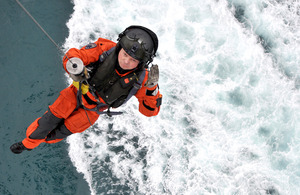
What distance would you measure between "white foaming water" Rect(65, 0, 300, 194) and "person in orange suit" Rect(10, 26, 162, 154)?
70.1 inches

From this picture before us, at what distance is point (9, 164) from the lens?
17.3 ft

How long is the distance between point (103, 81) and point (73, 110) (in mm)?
840

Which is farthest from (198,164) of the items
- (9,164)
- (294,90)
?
(9,164)

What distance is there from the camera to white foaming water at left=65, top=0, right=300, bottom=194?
599 centimetres

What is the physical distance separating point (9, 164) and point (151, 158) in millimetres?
3073

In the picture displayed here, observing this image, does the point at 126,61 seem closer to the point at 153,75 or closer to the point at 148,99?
the point at 153,75

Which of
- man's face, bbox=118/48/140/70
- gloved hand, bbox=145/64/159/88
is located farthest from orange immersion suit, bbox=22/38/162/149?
man's face, bbox=118/48/140/70

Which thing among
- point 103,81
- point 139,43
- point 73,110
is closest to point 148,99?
point 103,81

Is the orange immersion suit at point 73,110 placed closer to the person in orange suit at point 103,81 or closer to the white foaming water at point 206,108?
the person in orange suit at point 103,81

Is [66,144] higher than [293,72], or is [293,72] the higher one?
[293,72]

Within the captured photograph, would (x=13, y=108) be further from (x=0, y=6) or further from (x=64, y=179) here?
(x=0, y=6)

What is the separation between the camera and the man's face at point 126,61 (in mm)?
3406

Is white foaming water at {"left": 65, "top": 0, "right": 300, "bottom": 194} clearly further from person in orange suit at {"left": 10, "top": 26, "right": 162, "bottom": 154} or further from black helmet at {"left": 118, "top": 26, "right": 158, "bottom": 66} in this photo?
black helmet at {"left": 118, "top": 26, "right": 158, "bottom": 66}

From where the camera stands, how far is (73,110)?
4133 mm
